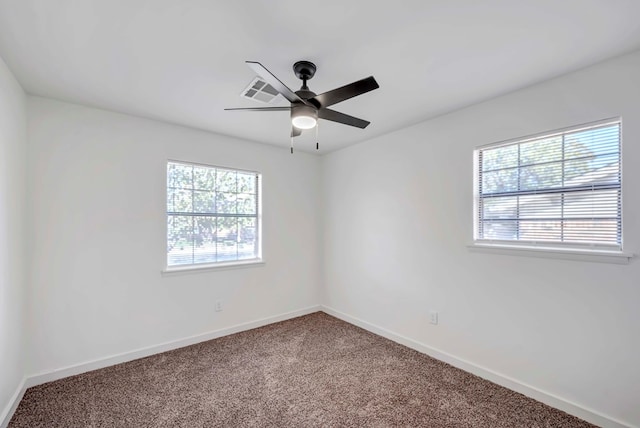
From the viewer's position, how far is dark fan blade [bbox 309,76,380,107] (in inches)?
63.6

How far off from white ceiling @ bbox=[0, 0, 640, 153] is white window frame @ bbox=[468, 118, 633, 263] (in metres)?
0.43

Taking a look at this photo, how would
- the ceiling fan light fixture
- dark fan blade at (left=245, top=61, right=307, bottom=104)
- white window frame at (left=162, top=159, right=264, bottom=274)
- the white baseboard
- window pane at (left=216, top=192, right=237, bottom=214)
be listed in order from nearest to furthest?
dark fan blade at (left=245, top=61, right=307, bottom=104), the ceiling fan light fixture, the white baseboard, white window frame at (left=162, top=159, right=264, bottom=274), window pane at (left=216, top=192, right=237, bottom=214)

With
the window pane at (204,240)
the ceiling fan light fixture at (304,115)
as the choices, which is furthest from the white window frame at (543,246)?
the window pane at (204,240)

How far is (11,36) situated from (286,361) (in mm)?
3146

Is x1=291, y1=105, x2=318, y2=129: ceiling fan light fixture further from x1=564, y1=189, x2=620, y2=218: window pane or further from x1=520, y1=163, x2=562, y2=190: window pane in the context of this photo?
x1=564, y1=189, x2=620, y2=218: window pane

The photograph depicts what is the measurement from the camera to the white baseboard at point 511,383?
1.98 meters

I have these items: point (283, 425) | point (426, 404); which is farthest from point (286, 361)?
point (426, 404)

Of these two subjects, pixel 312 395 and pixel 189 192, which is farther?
pixel 189 192

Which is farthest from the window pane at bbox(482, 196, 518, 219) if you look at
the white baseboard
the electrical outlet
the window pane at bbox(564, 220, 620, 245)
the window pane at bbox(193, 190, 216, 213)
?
the window pane at bbox(193, 190, 216, 213)

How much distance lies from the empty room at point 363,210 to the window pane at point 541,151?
14 mm

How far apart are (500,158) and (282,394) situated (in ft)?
8.98

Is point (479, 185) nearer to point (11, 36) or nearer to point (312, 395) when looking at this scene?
point (312, 395)

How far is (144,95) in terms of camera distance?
248cm

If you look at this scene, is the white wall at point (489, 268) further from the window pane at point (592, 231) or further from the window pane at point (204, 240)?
the window pane at point (204, 240)
